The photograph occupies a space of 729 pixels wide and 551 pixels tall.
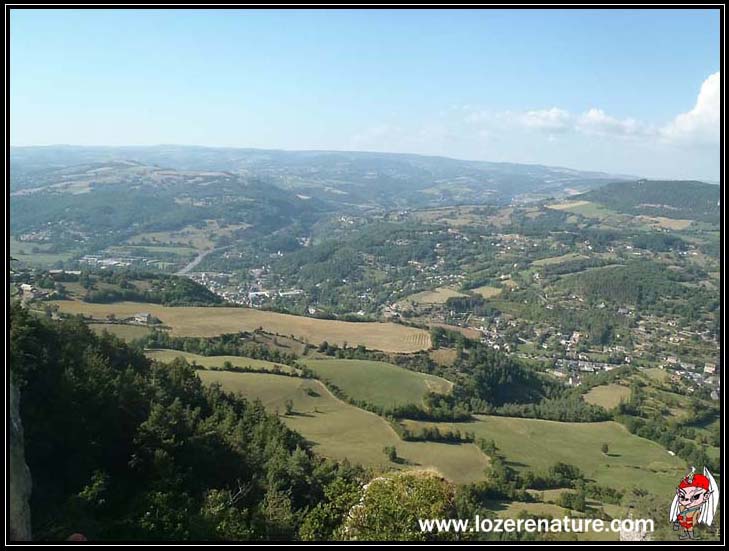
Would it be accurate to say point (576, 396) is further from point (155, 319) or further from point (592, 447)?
point (155, 319)

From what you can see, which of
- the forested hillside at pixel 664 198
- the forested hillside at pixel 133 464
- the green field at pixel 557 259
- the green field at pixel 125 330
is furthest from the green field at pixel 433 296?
the forested hillside at pixel 664 198

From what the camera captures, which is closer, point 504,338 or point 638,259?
point 504,338

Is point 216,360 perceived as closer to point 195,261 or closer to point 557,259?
point 195,261

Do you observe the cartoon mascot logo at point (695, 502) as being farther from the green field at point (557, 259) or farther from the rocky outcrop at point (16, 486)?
the green field at point (557, 259)
